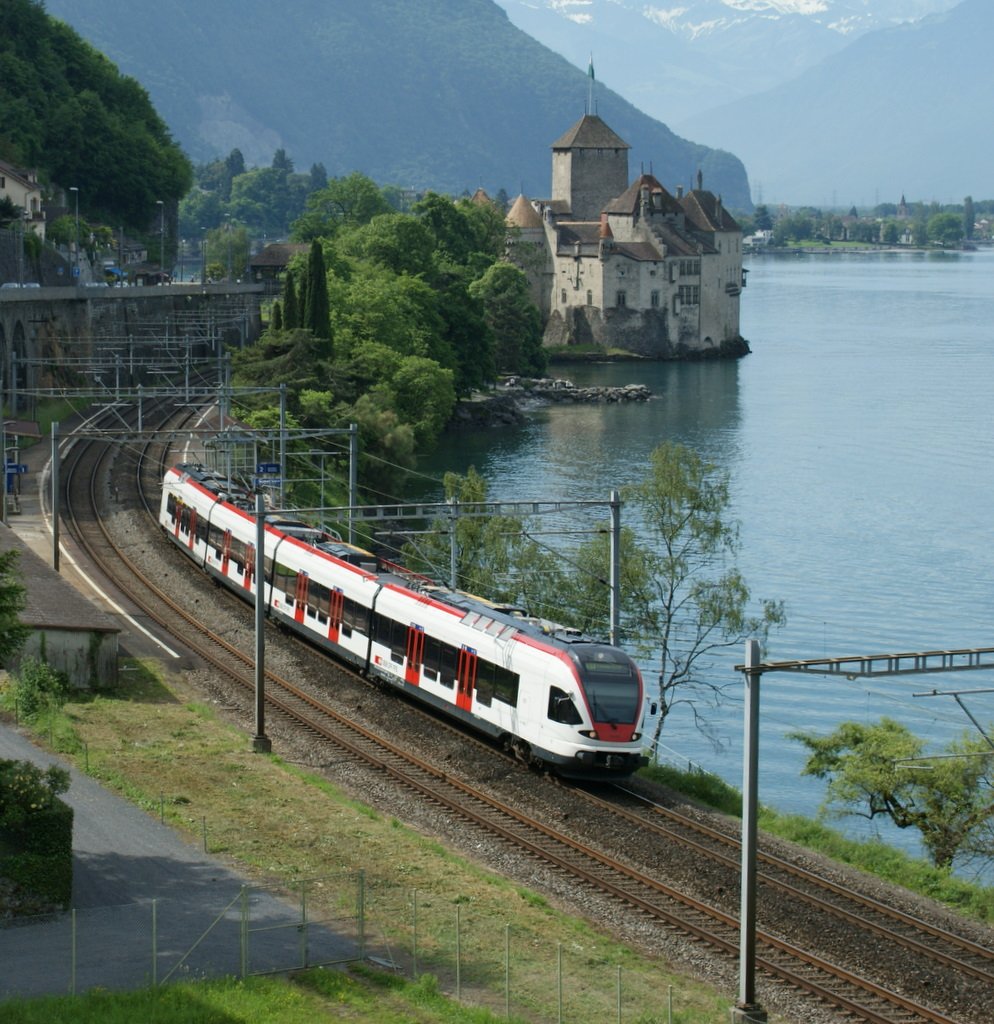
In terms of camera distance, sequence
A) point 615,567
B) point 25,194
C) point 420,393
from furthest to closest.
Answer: point 25,194 < point 420,393 < point 615,567

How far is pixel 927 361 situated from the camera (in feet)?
453

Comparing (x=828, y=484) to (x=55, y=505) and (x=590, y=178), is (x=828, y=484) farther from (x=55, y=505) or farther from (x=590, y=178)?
(x=590, y=178)

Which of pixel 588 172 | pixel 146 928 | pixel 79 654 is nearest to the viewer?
pixel 146 928

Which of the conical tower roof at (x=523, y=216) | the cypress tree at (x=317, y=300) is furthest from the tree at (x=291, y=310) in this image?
the conical tower roof at (x=523, y=216)

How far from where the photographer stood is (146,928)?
20844mm

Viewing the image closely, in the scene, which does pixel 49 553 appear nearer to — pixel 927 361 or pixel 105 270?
pixel 105 270

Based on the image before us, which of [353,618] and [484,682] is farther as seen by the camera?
[353,618]

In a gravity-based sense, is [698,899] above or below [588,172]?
below

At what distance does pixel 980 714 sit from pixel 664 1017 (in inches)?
1073

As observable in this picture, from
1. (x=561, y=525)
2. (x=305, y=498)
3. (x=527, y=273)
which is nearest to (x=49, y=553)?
(x=305, y=498)

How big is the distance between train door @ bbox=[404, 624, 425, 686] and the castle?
126 m

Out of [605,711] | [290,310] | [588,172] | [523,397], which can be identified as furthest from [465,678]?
[588,172]

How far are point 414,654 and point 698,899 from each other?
11428mm

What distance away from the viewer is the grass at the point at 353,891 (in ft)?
63.0
